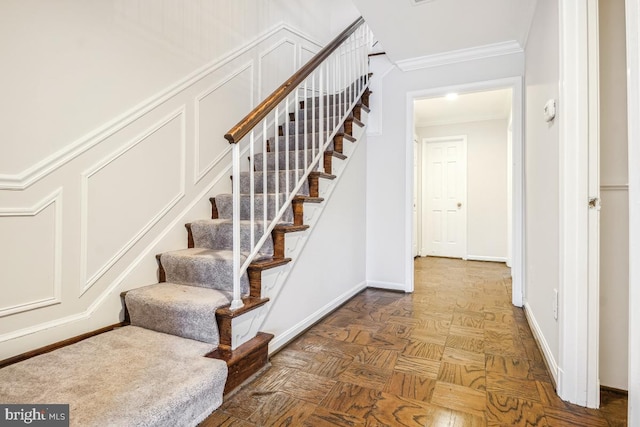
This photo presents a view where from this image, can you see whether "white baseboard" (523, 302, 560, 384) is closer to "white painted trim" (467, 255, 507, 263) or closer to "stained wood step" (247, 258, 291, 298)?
"stained wood step" (247, 258, 291, 298)

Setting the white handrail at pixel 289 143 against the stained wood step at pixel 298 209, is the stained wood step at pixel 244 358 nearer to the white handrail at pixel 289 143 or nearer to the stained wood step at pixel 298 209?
the white handrail at pixel 289 143

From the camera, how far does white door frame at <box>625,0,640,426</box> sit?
87 cm

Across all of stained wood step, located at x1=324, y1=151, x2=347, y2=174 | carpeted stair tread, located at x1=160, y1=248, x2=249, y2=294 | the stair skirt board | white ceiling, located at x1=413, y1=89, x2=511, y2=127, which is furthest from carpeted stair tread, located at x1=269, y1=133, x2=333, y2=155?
white ceiling, located at x1=413, y1=89, x2=511, y2=127

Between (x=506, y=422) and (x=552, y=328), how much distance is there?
2.13 feet

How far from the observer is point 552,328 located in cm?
170

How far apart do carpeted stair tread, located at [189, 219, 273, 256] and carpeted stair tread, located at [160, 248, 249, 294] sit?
0.08 metres

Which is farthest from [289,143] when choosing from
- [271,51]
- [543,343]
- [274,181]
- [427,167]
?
[427,167]

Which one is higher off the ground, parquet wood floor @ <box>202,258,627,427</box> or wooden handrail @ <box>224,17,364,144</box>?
wooden handrail @ <box>224,17,364,144</box>

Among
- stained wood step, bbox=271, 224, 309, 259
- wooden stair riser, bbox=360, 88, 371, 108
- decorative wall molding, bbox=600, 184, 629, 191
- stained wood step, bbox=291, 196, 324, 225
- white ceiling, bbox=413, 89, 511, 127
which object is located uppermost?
white ceiling, bbox=413, 89, 511, 127

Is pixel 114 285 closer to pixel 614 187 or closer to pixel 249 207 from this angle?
pixel 249 207

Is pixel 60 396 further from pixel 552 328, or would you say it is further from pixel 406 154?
pixel 406 154

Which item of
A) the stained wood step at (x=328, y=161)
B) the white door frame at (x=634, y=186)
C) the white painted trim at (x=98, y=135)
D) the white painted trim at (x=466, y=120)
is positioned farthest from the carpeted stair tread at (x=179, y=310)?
the white painted trim at (x=466, y=120)

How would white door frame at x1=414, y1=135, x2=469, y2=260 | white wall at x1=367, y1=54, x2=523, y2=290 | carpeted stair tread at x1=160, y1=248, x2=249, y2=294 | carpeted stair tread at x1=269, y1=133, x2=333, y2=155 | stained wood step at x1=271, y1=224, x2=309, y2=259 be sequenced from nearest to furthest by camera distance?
carpeted stair tread at x1=160, y1=248, x2=249, y2=294
stained wood step at x1=271, y1=224, x2=309, y2=259
carpeted stair tread at x1=269, y1=133, x2=333, y2=155
white wall at x1=367, y1=54, x2=523, y2=290
white door frame at x1=414, y1=135, x2=469, y2=260

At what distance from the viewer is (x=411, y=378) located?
1653 millimetres
